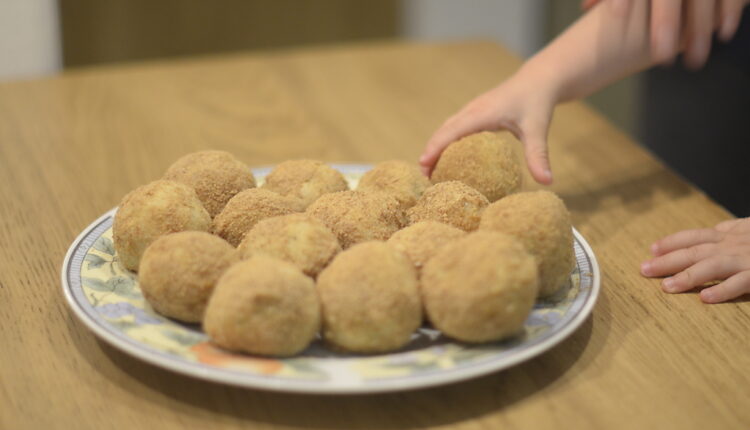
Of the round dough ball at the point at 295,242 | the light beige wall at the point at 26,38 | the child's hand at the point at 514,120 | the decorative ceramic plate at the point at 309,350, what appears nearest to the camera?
the decorative ceramic plate at the point at 309,350

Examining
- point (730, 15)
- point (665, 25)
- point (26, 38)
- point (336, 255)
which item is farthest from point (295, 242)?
point (26, 38)

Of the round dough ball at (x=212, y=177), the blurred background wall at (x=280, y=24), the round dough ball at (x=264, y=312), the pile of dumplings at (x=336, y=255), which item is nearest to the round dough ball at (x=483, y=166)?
the pile of dumplings at (x=336, y=255)

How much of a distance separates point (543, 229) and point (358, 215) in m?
0.20

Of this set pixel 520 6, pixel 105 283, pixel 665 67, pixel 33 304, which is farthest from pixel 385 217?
pixel 520 6

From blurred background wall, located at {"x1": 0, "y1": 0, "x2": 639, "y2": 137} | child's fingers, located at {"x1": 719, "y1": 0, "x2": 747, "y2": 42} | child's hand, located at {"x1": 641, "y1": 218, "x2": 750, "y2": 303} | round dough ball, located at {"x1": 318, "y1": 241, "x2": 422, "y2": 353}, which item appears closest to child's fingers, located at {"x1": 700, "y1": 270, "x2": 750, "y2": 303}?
child's hand, located at {"x1": 641, "y1": 218, "x2": 750, "y2": 303}

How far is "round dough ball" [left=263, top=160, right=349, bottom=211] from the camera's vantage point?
1.04m

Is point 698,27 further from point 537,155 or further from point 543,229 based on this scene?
point 543,229

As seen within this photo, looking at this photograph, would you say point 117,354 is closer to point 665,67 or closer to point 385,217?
point 385,217

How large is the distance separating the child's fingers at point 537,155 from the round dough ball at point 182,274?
487 millimetres

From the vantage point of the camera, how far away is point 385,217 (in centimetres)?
94

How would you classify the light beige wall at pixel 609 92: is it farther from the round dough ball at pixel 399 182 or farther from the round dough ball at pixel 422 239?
the round dough ball at pixel 422 239

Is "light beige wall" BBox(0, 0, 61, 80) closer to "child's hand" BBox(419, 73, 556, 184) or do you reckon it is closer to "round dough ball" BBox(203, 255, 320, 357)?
"child's hand" BBox(419, 73, 556, 184)

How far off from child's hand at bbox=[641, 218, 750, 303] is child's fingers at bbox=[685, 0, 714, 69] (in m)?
0.35

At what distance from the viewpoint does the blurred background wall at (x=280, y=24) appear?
119 inches
